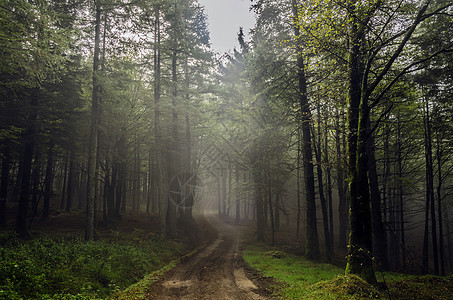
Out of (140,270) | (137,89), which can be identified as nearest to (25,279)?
(140,270)

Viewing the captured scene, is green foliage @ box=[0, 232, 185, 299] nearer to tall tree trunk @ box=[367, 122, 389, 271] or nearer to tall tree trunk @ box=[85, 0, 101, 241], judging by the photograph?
→ tall tree trunk @ box=[85, 0, 101, 241]

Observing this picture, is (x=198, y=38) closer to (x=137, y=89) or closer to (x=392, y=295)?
(x=137, y=89)

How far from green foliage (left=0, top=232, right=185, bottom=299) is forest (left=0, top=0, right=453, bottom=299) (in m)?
0.08

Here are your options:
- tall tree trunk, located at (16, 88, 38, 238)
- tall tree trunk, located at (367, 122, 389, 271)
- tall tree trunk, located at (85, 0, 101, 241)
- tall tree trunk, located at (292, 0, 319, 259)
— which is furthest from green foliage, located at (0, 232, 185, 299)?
tall tree trunk, located at (367, 122, 389, 271)

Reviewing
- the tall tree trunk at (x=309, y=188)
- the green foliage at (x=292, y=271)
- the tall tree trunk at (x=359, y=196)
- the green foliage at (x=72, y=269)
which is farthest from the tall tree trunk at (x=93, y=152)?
the tall tree trunk at (x=359, y=196)

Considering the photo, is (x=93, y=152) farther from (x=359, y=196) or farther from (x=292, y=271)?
(x=359, y=196)

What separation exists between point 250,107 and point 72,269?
12.9 metres

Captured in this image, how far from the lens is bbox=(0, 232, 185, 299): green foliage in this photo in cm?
605

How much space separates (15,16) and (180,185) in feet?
53.7

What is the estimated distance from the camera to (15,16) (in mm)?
10039

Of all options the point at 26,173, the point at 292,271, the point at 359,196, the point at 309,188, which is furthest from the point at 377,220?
the point at 26,173

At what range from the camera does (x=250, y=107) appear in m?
16.3

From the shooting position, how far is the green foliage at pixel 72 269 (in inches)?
238

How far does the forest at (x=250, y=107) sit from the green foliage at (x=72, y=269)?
0.25 ft
